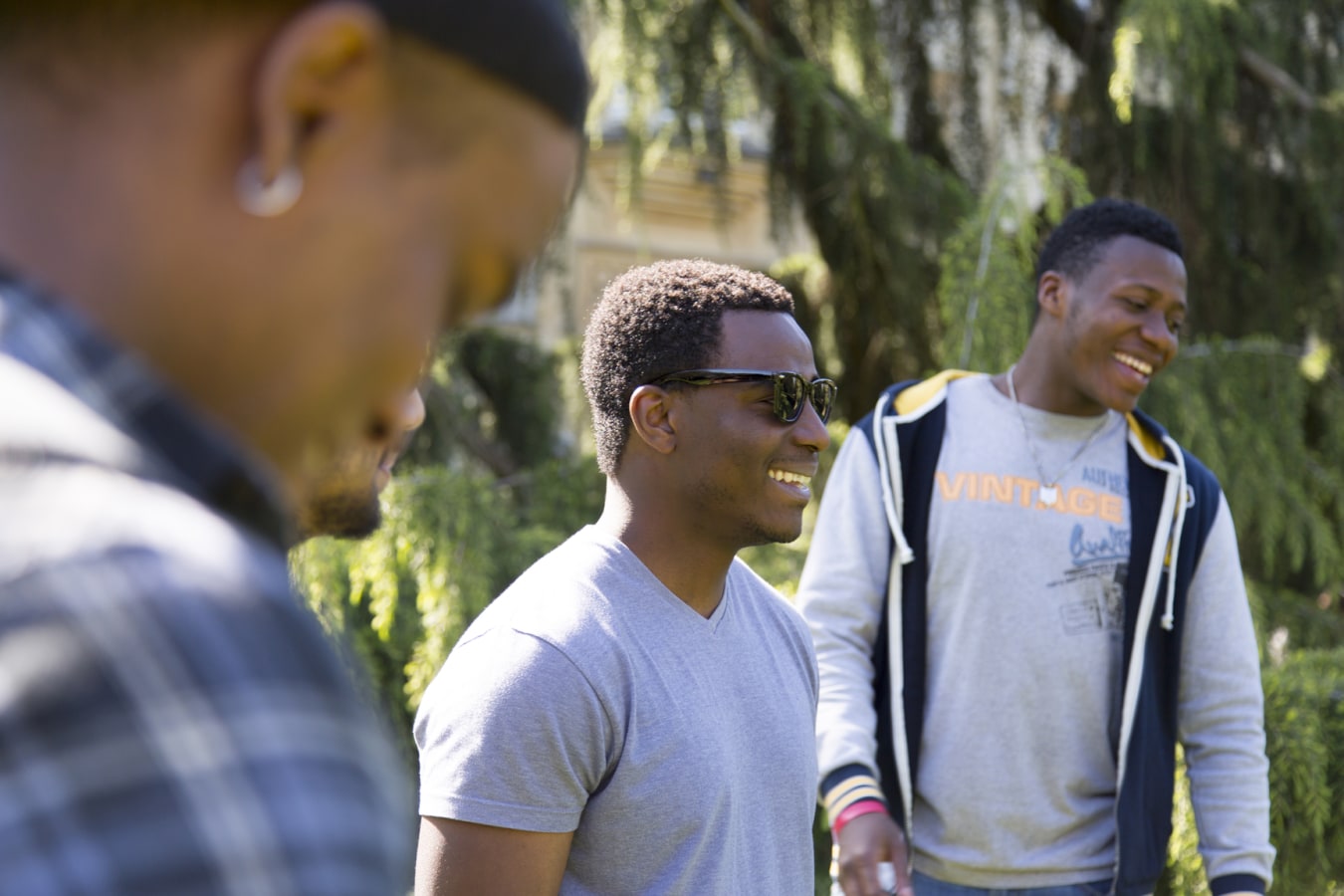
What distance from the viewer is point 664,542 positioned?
2104 millimetres

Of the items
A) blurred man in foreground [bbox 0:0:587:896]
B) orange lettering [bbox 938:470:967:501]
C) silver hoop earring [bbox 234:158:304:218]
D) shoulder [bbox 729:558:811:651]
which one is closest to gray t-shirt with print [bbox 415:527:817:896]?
shoulder [bbox 729:558:811:651]

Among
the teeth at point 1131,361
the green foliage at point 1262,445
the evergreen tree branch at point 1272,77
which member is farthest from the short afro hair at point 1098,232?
the evergreen tree branch at point 1272,77

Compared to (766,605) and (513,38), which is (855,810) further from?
(513,38)

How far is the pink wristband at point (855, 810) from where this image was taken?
266 cm

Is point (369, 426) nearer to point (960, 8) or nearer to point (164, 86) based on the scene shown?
point (164, 86)

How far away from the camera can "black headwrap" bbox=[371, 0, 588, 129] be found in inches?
25.5

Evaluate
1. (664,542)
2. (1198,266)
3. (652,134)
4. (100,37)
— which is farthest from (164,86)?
(1198,266)

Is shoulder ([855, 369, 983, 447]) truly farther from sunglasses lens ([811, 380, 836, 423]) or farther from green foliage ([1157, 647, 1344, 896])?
green foliage ([1157, 647, 1344, 896])

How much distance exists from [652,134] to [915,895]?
2961 millimetres

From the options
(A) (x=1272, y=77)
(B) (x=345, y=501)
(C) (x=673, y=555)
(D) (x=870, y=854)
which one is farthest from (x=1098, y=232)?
(B) (x=345, y=501)

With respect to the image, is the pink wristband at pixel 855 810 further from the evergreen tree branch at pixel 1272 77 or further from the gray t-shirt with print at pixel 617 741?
the evergreen tree branch at pixel 1272 77

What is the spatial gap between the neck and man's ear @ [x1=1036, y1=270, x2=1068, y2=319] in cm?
130

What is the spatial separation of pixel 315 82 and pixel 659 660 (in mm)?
1372

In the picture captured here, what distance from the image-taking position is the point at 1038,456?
2.95 metres
